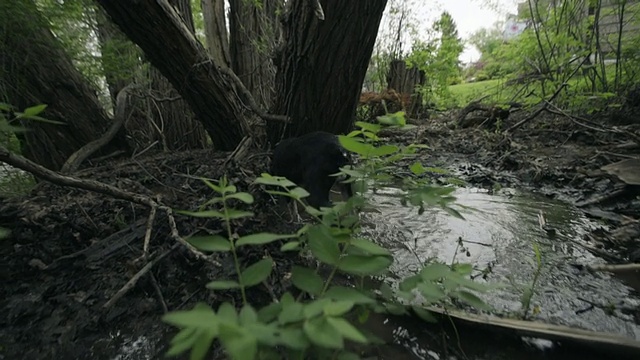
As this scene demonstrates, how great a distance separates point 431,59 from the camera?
8922mm

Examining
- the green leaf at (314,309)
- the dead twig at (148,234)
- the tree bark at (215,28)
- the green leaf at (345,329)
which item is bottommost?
the dead twig at (148,234)

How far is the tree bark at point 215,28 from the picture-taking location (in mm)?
4664

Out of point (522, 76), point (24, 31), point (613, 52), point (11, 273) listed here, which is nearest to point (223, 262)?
point (11, 273)

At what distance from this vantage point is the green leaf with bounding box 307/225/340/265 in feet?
2.36

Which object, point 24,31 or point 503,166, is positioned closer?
point 24,31

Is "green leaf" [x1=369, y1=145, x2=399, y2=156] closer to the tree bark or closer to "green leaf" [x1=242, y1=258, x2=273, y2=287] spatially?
"green leaf" [x1=242, y1=258, x2=273, y2=287]

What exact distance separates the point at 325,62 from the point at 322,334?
239cm

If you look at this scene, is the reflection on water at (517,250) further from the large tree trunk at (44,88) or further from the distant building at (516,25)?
the distant building at (516,25)

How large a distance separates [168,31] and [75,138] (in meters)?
2.22

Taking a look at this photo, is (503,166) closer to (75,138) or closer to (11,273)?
(11,273)

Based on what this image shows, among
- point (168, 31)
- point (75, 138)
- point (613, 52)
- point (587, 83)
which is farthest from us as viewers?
point (587, 83)

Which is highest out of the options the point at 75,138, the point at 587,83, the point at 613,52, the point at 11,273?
the point at 613,52

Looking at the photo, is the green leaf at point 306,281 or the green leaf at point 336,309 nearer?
the green leaf at point 336,309

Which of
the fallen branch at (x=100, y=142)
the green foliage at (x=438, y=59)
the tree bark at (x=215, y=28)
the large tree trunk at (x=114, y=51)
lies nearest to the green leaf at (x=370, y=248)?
the fallen branch at (x=100, y=142)
